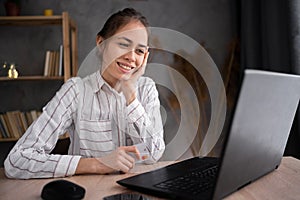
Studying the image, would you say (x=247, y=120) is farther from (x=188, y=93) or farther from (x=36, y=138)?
(x=188, y=93)

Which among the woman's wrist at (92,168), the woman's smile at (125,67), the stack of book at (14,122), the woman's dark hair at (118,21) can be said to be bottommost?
the stack of book at (14,122)

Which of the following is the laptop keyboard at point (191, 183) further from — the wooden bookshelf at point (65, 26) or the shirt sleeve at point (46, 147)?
the wooden bookshelf at point (65, 26)

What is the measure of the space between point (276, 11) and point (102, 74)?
138 cm

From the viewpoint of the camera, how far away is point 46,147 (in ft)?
4.43

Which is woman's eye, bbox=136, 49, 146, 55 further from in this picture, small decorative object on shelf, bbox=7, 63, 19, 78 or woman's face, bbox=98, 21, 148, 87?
small decorative object on shelf, bbox=7, 63, 19, 78

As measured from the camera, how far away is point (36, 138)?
1.32 m

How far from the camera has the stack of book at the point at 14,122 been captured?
9.74ft

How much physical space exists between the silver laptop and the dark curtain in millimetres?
1267

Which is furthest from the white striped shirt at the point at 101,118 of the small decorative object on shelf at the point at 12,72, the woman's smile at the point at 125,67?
the small decorative object on shelf at the point at 12,72

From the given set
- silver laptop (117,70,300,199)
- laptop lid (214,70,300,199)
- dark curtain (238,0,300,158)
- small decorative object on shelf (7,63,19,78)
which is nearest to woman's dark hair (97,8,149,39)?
silver laptop (117,70,300,199)

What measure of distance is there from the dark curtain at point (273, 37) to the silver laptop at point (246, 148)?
1.27 meters

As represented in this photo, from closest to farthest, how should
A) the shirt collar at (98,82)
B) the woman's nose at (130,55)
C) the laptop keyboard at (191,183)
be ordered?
the laptop keyboard at (191,183) → the woman's nose at (130,55) → the shirt collar at (98,82)

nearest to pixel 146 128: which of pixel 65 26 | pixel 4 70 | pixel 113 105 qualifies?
pixel 113 105

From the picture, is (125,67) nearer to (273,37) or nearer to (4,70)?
(273,37)
